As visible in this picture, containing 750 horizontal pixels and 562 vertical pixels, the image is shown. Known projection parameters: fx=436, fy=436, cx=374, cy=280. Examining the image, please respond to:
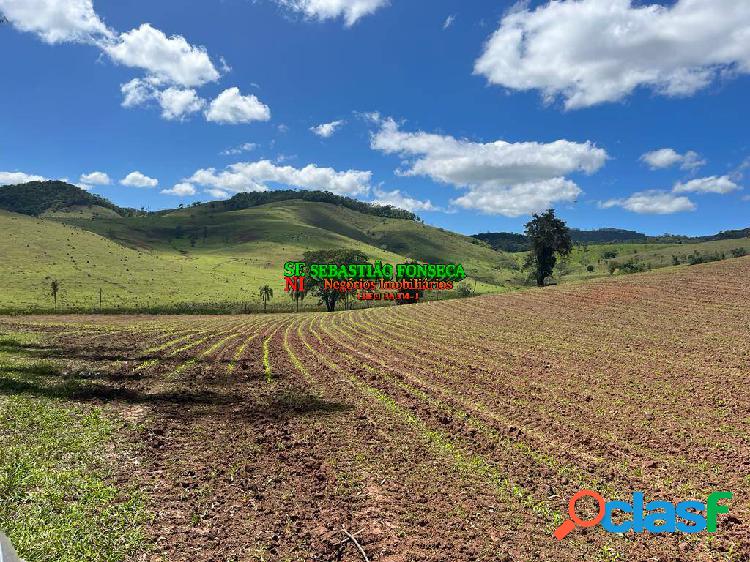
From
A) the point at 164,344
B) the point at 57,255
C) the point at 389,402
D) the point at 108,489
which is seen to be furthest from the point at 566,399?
the point at 57,255

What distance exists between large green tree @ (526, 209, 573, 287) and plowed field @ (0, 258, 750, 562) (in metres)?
54.2

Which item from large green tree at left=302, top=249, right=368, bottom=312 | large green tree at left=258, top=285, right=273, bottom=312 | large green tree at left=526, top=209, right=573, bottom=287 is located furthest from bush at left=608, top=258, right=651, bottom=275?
large green tree at left=258, top=285, right=273, bottom=312

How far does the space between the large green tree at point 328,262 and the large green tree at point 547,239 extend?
39949mm

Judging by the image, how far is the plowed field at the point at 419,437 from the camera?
10.1m

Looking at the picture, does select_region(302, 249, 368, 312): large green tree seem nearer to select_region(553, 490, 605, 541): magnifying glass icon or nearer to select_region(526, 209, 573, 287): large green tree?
select_region(526, 209, 573, 287): large green tree

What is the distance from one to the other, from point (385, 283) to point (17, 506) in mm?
98373

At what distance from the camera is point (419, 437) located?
16047 millimetres

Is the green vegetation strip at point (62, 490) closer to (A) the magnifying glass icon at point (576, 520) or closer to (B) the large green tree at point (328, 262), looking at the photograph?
(A) the magnifying glass icon at point (576, 520)

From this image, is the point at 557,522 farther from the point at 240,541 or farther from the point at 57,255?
the point at 57,255

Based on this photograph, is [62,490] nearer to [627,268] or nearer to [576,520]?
[576,520]

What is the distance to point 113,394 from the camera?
64.5 ft

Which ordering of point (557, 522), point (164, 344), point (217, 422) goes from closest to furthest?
point (557, 522), point (217, 422), point (164, 344)

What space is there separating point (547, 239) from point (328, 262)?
47361 millimetres

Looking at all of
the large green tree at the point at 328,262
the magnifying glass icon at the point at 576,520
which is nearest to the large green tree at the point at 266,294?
the large green tree at the point at 328,262
